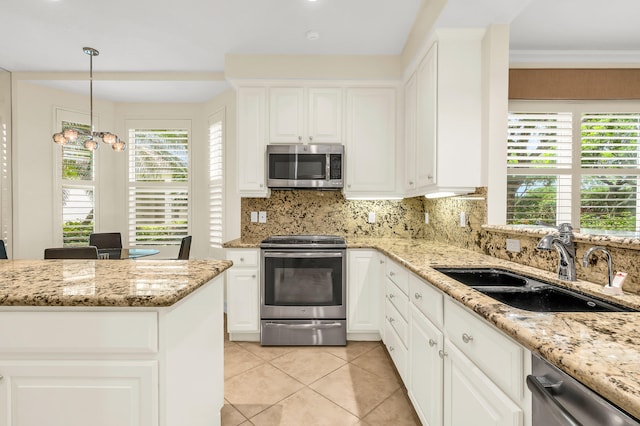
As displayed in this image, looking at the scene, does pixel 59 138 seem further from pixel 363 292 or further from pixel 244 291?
pixel 363 292

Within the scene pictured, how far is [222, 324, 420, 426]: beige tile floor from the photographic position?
1.91 m

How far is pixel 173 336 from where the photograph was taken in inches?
44.4

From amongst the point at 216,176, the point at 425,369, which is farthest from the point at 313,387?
the point at 216,176

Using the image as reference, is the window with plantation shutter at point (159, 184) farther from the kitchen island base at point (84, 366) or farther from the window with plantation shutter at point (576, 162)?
the window with plantation shutter at point (576, 162)

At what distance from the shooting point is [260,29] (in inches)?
108

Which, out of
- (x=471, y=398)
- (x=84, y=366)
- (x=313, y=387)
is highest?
(x=84, y=366)

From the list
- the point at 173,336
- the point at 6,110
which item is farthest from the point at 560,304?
the point at 6,110

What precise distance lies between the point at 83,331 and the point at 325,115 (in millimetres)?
2664

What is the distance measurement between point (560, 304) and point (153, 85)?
420 centimetres

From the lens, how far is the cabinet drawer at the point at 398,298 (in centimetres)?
205

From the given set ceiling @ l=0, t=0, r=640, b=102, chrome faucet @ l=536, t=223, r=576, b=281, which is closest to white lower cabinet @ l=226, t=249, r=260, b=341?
ceiling @ l=0, t=0, r=640, b=102

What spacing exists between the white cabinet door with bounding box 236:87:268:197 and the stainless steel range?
0.78 metres

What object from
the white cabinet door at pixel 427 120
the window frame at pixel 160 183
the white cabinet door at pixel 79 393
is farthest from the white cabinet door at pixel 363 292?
the window frame at pixel 160 183

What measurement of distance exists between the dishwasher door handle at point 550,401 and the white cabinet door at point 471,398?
0.52ft
